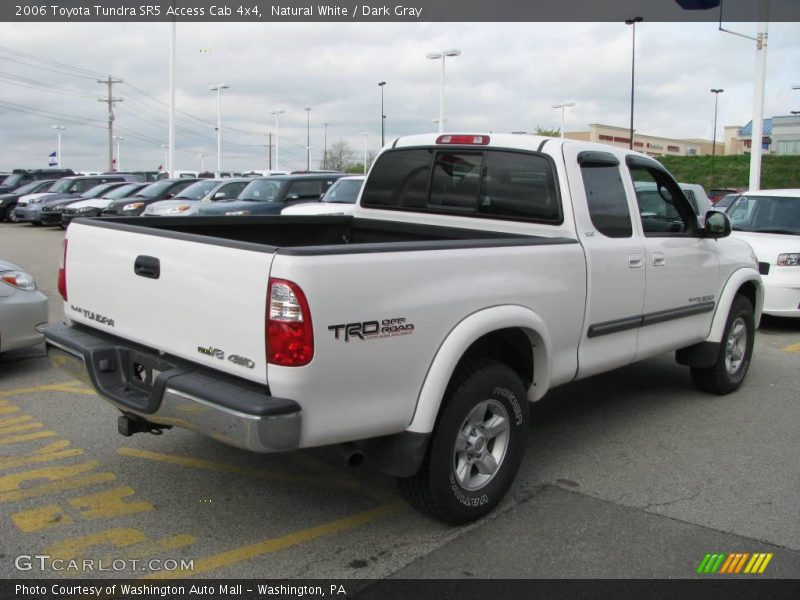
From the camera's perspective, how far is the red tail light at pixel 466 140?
5.15 m

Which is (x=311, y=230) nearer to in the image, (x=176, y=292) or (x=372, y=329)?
(x=176, y=292)

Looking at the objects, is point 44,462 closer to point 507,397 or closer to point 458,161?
point 507,397

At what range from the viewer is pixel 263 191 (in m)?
16.8

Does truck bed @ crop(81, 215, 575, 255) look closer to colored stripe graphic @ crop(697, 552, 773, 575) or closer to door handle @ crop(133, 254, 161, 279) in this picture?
door handle @ crop(133, 254, 161, 279)

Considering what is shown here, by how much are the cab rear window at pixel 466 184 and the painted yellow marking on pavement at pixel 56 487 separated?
8.72ft

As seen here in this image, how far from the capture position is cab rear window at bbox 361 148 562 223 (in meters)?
4.86

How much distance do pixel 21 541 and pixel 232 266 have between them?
173 centimetres

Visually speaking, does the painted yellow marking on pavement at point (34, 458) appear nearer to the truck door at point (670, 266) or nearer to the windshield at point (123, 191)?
the truck door at point (670, 266)

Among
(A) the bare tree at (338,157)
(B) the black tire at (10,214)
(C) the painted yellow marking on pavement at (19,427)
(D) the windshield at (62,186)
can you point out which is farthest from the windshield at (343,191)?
(A) the bare tree at (338,157)

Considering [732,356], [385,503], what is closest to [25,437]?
[385,503]

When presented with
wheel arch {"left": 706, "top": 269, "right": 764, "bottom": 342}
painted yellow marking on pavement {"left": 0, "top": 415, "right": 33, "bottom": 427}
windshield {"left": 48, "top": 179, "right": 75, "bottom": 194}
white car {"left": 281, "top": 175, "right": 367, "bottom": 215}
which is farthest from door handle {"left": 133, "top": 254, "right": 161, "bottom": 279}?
windshield {"left": 48, "top": 179, "right": 75, "bottom": 194}

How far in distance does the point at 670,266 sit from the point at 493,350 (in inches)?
73.8

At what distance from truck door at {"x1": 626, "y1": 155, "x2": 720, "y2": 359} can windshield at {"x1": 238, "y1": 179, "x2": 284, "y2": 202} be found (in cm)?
1170

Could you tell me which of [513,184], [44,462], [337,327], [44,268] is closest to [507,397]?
[337,327]
